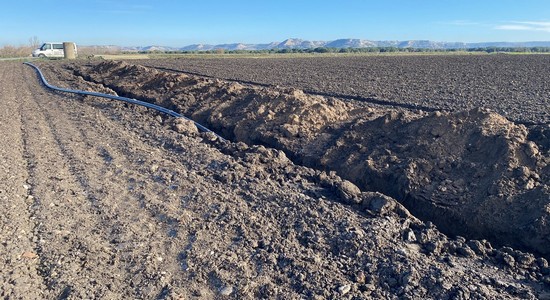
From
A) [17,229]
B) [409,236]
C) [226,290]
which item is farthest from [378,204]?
[17,229]

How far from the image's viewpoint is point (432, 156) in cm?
870

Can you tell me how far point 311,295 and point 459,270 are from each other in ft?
5.59

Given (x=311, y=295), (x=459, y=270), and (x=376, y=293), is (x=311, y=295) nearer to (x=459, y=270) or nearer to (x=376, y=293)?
(x=376, y=293)

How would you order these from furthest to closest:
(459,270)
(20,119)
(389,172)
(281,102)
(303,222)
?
(20,119) → (281,102) → (389,172) → (303,222) → (459,270)

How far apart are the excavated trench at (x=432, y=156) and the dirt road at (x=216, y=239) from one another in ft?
2.90

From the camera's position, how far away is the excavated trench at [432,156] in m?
7.16

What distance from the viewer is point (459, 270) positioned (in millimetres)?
5449

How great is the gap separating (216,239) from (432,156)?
4.38 m

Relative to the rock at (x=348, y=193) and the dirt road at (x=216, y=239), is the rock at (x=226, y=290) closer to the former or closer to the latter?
the dirt road at (x=216, y=239)

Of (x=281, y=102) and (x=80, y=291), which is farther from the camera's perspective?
(x=281, y=102)

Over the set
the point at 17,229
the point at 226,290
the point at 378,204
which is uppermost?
the point at 378,204

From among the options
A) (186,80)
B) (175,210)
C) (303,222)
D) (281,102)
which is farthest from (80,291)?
(186,80)

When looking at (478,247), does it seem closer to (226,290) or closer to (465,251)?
(465,251)

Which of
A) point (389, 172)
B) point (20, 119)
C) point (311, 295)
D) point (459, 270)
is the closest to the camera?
point (311, 295)
